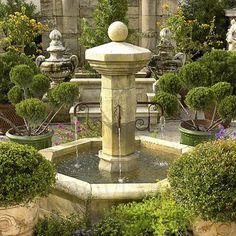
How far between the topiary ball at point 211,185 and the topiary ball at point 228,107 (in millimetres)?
2401

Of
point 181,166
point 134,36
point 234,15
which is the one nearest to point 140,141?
point 181,166

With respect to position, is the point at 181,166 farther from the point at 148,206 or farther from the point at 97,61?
the point at 97,61

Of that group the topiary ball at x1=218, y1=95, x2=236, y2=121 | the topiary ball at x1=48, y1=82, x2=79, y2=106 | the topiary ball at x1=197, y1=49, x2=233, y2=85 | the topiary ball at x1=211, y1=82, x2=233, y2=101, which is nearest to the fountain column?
the topiary ball at x1=48, y1=82, x2=79, y2=106

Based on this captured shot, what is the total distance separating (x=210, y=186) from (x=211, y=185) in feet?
0.04

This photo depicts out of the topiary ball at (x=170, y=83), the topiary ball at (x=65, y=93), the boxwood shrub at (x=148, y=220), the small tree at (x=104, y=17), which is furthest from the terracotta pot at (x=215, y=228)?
the small tree at (x=104, y=17)

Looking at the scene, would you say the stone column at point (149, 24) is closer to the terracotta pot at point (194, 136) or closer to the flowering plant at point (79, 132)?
the flowering plant at point (79, 132)

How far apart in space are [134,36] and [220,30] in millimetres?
5671

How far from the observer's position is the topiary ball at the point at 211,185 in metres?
A: 3.32

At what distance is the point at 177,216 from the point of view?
3.72 m

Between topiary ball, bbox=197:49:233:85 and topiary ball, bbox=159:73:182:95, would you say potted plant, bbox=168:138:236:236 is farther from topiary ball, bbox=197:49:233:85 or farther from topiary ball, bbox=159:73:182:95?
topiary ball, bbox=197:49:233:85

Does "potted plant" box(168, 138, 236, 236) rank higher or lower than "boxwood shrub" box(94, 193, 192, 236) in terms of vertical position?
higher

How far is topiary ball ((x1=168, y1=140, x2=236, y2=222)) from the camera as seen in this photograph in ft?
10.9

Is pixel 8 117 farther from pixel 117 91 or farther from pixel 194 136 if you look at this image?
pixel 117 91

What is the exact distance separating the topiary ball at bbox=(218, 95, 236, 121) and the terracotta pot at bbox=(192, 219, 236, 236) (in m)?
Result: 2.58
